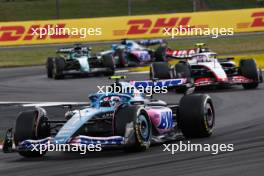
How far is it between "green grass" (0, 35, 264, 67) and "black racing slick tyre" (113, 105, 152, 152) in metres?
24.5

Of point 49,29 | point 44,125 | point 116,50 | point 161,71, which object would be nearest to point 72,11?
point 49,29

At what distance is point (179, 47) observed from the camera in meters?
39.7

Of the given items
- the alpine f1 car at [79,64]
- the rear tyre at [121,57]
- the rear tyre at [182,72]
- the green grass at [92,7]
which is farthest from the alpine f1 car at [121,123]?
the green grass at [92,7]

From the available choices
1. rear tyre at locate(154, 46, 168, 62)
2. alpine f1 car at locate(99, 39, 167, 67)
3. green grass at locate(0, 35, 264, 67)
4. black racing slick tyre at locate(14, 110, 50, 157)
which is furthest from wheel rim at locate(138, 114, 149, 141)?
green grass at locate(0, 35, 264, 67)

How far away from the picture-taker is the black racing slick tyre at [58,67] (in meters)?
28.2

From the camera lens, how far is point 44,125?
39.4 feet

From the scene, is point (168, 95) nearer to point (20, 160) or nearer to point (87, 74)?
point (87, 74)

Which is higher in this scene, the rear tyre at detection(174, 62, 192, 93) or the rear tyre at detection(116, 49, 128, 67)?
the rear tyre at detection(116, 49, 128, 67)

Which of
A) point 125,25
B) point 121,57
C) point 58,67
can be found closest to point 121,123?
point 58,67

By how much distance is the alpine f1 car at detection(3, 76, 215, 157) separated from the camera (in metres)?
11.3

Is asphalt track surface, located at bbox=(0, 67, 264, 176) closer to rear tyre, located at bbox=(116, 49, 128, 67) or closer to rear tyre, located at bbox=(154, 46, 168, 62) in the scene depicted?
rear tyre, located at bbox=(116, 49, 128, 67)

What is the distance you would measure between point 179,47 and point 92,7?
889 inches

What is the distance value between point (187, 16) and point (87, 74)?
40.2 ft

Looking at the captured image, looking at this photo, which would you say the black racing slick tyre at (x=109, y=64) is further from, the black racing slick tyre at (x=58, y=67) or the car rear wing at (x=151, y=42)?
the car rear wing at (x=151, y=42)
